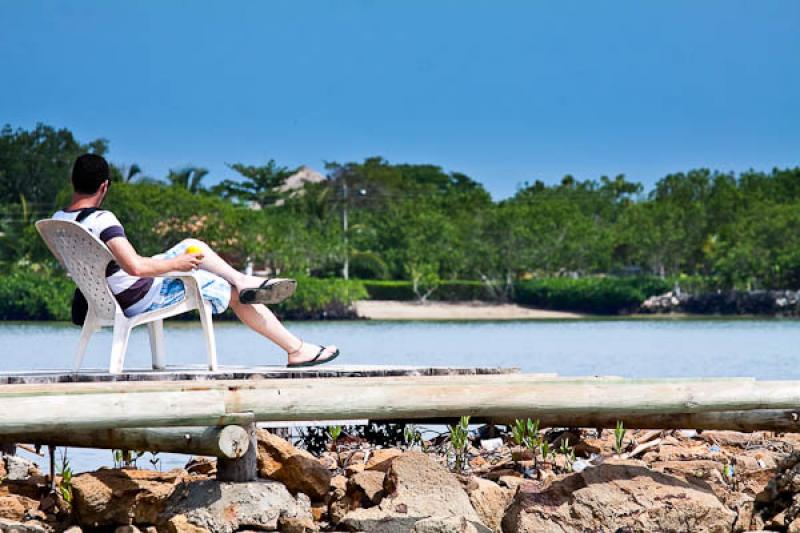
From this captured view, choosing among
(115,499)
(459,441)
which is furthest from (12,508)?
(459,441)

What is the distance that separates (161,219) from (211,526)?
148 ft

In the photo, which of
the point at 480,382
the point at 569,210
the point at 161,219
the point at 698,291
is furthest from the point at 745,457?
the point at 569,210

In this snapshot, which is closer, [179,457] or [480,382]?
[480,382]

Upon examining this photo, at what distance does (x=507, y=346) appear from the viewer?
113ft

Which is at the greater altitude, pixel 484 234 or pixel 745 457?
pixel 484 234

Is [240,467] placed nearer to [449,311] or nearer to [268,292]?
[268,292]

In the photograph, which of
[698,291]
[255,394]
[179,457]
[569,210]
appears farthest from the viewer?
[569,210]

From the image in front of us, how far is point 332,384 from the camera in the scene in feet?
19.4

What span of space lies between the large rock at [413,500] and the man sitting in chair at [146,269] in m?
1.37

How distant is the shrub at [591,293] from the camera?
186ft

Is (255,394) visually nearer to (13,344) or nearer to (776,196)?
(13,344)

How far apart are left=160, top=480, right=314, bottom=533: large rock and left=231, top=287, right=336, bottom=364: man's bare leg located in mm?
1486

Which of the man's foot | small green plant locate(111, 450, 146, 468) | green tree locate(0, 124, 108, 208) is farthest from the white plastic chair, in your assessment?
green tree locate(0, 124, 108, 208)

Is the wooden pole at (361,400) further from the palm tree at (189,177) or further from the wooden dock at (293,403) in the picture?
the palm tree at (189,177)
